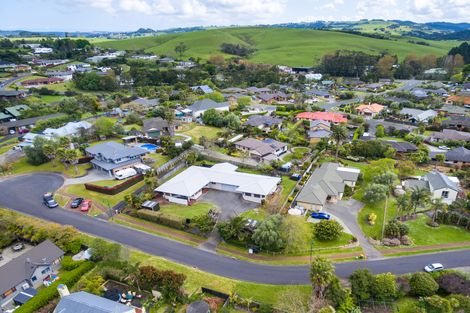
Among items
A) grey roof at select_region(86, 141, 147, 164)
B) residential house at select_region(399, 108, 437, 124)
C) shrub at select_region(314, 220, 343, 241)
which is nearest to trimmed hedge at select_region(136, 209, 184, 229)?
grey roof at select_region(86, 141, 147, 164)

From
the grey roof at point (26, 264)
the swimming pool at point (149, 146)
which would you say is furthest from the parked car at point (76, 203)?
the swimming pool at point (149, 146)

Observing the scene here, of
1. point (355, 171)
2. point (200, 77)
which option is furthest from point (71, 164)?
point (200, 77)

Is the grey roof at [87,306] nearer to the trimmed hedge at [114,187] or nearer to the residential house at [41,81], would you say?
the trimmed hedge at [114,187]

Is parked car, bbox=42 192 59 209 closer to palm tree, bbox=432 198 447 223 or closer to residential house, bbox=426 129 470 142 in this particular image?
palm tree, bbox=432 198 447 223

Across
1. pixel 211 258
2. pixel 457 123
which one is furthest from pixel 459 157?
pixel 211 258

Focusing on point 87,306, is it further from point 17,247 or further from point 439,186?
point 439,186

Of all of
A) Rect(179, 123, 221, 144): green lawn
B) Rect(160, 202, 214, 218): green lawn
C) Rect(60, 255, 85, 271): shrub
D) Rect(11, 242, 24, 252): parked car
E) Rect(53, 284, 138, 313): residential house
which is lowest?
Rect(11, 242, 24, 252): parked car

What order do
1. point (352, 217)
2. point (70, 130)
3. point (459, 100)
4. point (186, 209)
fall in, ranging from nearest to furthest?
point (352, 217), point (186, 209), point (70, 130), point (459, 100)
